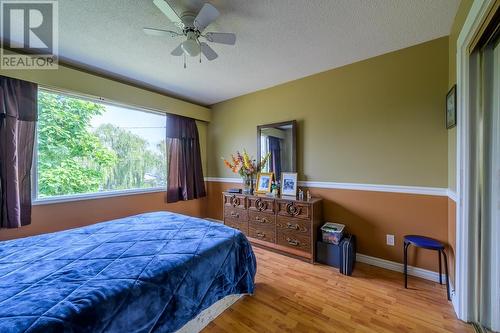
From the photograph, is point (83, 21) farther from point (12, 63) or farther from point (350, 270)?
point (350, 270)

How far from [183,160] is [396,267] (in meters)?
3.45

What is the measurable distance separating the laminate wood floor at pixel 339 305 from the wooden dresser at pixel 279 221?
1.22ft

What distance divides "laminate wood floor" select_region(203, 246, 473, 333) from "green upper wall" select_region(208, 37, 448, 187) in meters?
1.10

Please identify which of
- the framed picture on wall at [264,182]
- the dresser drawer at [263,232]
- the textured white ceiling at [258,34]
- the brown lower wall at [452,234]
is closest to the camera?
the textured white ceiling at [258,34]

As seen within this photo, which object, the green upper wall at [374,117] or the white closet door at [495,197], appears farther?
the green upper wall at [374,117]

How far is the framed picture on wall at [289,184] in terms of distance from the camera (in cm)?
293

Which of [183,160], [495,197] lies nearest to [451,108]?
[495,197]

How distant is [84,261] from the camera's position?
127 cm

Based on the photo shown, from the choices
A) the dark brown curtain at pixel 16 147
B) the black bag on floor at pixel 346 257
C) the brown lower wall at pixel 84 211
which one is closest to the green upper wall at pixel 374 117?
the black bag on floor at pixel 346 257

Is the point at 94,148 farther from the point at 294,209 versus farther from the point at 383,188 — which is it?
the point at 383,188

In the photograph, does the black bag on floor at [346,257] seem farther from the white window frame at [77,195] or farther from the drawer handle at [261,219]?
the white window frame at [77,195]

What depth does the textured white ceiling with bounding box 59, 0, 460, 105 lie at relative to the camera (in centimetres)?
164

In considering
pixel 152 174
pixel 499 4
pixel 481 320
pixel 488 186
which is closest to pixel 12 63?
pixel 152 174

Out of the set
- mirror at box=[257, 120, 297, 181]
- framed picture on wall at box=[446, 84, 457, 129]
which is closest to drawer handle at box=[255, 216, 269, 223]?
mirror at box=[257, 120, 297, 181]
